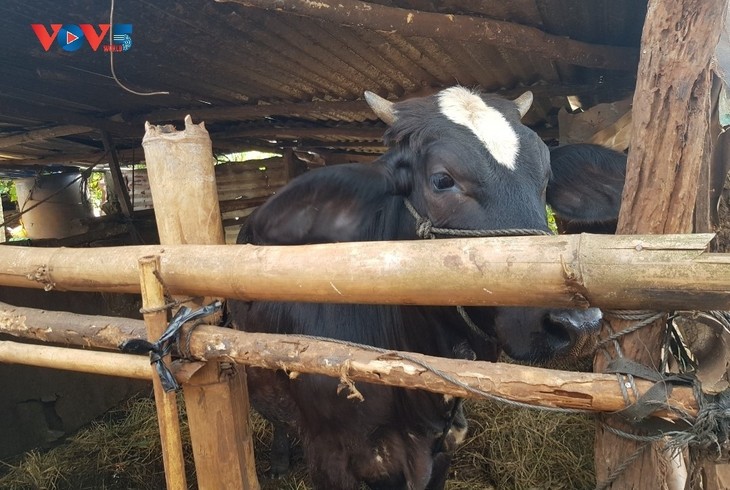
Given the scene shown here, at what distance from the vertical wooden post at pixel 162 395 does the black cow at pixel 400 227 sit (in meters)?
0.87

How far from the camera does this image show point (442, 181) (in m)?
2.11

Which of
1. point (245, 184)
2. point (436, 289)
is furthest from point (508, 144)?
point (245, 184)

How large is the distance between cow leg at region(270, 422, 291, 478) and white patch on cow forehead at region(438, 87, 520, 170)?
3.04 metres

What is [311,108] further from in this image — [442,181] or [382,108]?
[442,181]

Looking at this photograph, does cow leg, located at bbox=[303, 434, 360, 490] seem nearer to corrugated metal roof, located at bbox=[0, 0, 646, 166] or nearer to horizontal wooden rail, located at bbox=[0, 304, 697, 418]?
horizontal wooden rail, located at bbox=[0, 304, 697, 418]

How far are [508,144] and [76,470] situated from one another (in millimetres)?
4332

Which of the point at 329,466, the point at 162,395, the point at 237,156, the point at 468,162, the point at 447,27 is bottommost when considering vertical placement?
the point at 329,466

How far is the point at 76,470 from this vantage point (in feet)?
14.0

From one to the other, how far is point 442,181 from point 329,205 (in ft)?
2.30

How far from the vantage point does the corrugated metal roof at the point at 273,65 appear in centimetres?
296

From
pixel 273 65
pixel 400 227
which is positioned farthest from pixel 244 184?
pixel 400 227

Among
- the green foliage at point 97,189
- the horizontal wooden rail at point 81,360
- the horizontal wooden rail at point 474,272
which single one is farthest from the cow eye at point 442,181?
the green foliage at point 97,189

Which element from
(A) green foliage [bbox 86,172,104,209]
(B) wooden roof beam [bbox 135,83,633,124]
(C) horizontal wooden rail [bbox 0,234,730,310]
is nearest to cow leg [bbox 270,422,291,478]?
(B) wooden roof beam [bbox 135,83,633,124]

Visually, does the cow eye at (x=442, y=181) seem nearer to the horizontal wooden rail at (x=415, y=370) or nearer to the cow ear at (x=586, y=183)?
the cow ear at (x=586, y=183)
